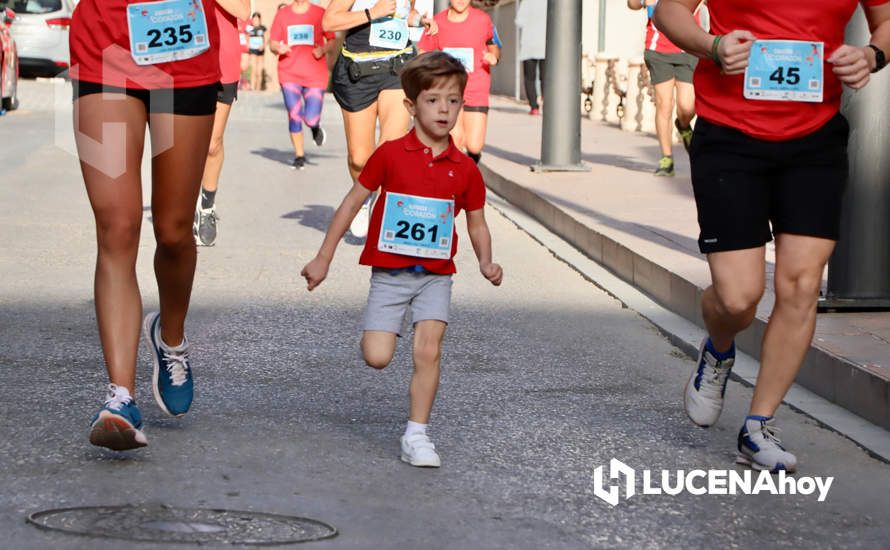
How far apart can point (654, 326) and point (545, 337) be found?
24.6 inches

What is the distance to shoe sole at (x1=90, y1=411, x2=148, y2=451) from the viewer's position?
483 cm

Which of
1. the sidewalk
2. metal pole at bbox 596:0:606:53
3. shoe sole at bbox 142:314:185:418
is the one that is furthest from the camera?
metal pole at bbox 596:0:606:53

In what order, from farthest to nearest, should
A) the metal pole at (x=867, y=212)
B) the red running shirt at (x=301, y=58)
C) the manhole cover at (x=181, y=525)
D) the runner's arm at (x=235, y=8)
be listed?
1. the red running shirt at (x=301, y=58)
2. the metal pole at (x=867, y=212)
3. the runner's arm at (x=235, y=8)
4. the manhole cover at (x=181, y=525)

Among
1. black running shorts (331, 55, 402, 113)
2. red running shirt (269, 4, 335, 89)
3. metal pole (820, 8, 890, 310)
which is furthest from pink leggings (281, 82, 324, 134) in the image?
metal pole (820, 8, 890, 310)

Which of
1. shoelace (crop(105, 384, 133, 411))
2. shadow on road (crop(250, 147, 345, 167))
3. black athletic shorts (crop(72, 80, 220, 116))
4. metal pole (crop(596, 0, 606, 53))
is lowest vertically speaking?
shadow on road (crop(250, 147, 345, 167))

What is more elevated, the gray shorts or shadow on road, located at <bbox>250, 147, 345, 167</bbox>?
the gray shorts

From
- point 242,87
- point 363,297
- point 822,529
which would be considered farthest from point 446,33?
point 242,87

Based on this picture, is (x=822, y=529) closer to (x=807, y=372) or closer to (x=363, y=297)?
(x=807, y=372)

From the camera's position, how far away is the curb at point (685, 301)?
5820 millimetres

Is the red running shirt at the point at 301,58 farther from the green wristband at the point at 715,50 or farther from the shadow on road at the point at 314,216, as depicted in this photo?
the green wristband at the point at 715,50

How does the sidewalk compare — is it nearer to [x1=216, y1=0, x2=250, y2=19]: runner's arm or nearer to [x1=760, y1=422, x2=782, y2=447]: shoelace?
[x1=760, y1=422, x2=782, y2=447]: shoelace

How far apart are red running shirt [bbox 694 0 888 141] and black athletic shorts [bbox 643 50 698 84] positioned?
29.5 feet

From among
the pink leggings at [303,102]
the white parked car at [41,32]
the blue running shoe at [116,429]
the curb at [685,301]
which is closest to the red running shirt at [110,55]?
the blue running shoe at [116,429]

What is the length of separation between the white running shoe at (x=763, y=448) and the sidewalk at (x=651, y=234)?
66 cm
